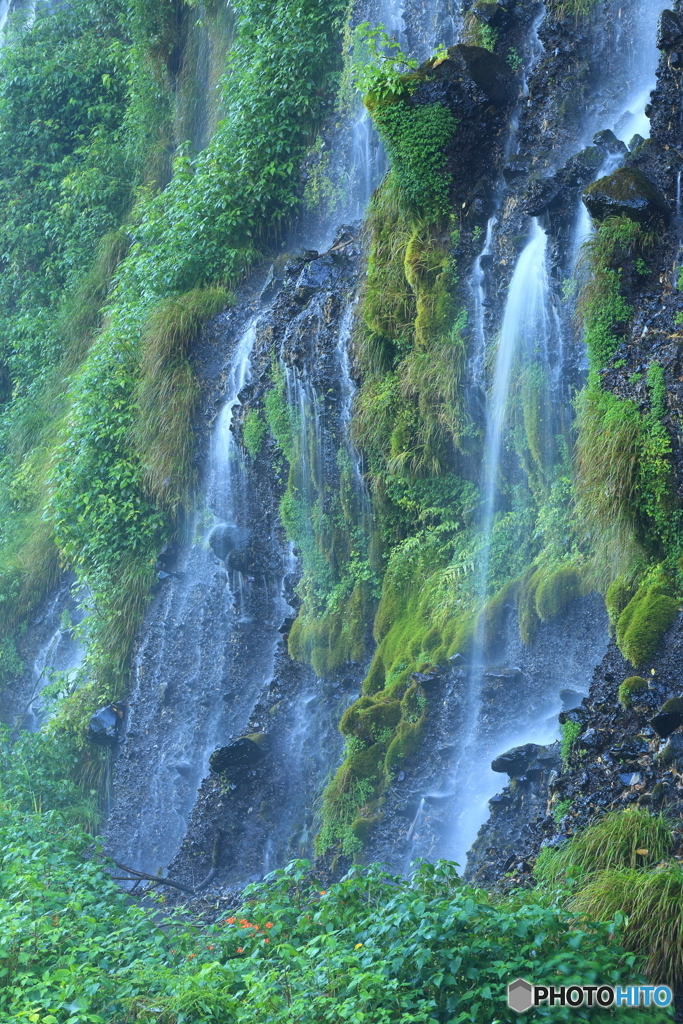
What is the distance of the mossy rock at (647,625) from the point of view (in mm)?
6160

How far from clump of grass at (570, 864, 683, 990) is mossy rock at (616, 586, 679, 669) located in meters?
1.58

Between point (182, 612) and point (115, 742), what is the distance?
163cm

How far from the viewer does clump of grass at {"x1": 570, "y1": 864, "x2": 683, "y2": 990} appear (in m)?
4.32

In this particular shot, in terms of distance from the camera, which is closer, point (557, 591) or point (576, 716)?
point (576, 716)

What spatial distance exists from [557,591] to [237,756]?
360cm

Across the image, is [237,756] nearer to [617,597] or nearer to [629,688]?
[617,597]

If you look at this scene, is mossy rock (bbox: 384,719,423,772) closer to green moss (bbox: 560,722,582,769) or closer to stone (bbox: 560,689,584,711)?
stone (bbox: 560,689,584,711)

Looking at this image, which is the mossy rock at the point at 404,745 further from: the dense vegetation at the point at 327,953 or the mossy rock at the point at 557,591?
the dense vegetation at the point at 327,953

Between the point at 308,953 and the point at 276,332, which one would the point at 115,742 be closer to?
the point at 276,332

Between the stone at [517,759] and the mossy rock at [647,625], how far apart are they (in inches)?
41.4

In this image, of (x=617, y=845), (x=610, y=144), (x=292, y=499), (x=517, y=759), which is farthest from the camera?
(x=292, y=499)

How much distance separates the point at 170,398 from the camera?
38.1ft

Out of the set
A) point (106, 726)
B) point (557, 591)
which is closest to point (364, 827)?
point (557, 591)

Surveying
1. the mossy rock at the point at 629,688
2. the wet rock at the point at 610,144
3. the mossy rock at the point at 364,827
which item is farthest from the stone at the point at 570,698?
the wet rock at the point at 610,144
